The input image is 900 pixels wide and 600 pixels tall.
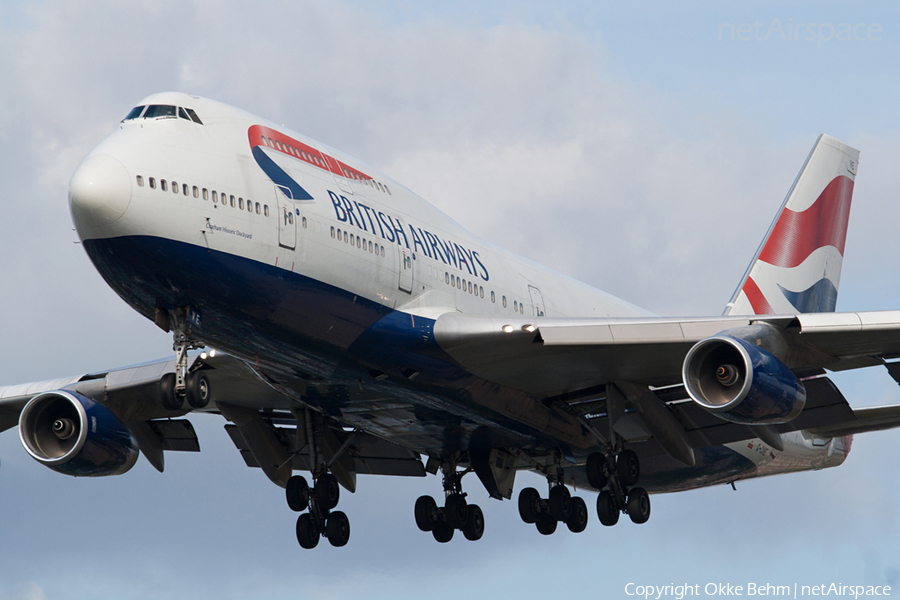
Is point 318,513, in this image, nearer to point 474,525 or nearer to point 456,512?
point 456,512

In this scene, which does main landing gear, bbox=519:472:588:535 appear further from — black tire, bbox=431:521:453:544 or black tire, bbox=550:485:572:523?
black tire, bbox=431:521:453:544

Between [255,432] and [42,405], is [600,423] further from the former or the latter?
[42,405]

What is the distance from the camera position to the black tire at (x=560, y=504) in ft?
92.5

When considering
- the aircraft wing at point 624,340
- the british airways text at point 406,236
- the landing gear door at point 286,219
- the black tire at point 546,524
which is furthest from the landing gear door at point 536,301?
the landing gear door at point 286,219

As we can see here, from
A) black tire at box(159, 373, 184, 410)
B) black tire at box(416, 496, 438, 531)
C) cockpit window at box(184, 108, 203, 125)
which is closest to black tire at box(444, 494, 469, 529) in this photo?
black tire at box(416, 496, 438, 531)

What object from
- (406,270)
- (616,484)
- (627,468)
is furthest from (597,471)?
(406,270)

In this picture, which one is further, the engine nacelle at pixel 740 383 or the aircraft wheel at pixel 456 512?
the aircraft wheel at pixel 456 512

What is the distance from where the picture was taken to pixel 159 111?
63.0 feet

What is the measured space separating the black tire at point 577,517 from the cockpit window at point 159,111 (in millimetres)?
14625

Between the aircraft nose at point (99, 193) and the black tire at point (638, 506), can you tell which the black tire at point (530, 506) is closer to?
the black tire at point (638, 506)

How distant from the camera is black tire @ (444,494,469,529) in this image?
28.1 m

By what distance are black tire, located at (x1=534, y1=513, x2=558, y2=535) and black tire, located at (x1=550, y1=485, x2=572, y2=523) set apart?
0.20 m

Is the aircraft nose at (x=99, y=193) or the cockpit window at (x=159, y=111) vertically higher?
the cockpit window at (x=159, y=111)

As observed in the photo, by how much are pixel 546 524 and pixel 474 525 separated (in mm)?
1831
